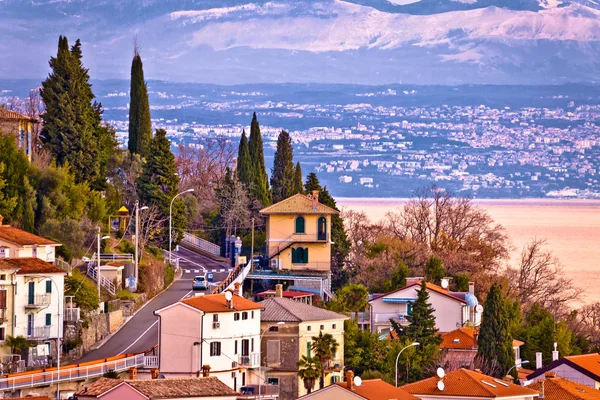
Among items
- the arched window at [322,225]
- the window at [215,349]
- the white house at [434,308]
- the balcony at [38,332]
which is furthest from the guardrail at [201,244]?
the window at [215,349]

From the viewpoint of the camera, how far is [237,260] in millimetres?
94438

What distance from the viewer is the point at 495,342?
78562mm

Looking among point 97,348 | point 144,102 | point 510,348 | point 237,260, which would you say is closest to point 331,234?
point 237,260

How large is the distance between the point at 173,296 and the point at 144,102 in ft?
95.6

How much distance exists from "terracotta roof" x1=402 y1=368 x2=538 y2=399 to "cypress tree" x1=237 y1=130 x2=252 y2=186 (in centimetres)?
5099

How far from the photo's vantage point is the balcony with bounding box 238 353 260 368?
6559cm

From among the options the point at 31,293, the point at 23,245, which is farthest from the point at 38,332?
the point at 23,245

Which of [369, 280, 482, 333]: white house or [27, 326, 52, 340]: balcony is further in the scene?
[369, 280, 482, 333]: white house

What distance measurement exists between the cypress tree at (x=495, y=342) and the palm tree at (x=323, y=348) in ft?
29.3

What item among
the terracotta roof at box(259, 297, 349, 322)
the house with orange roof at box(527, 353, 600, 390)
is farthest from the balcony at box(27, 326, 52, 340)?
the house with orange roof at box(527, 353, 600, 390)

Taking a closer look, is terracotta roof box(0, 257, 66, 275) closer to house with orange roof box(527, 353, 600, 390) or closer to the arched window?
house with orange roof box(527, 353, 600, 390)

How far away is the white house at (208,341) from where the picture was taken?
63.1 m

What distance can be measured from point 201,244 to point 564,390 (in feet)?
146

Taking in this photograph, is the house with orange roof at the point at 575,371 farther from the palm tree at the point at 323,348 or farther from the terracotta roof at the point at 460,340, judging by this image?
the palm tree at the point at 323,348
